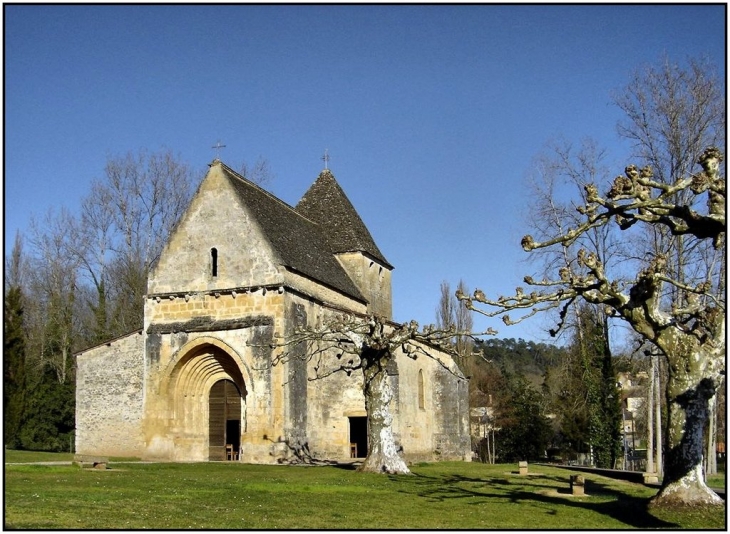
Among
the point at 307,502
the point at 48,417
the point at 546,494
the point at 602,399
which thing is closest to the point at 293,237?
the point at 602,399

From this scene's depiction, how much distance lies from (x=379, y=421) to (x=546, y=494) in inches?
235

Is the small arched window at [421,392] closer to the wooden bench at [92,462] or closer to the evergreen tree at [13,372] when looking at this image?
the wooden bench at [92,462]

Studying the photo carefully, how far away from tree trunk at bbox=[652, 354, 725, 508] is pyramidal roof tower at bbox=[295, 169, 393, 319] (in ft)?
73.4

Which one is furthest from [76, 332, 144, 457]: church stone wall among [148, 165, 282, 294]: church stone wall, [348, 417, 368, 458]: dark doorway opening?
[348, 417, 368, 458]: dark doorway opening

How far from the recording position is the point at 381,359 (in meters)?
23.1

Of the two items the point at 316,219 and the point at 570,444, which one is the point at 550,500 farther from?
the point at 570,444

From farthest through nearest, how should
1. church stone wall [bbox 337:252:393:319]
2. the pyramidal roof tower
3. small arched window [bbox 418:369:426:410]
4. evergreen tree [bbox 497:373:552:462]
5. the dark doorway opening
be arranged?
1. evergreen tree [bbox 497:373:552:462]
2. the pyramidal roof tower
3. church stone wall [bbox 337:252:393:319]
4. small arched window [bbox 418:369:426:410]
5. the dark doorway opening

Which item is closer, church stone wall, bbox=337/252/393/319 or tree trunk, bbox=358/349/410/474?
tree trunk, bbox=358/349/410/474

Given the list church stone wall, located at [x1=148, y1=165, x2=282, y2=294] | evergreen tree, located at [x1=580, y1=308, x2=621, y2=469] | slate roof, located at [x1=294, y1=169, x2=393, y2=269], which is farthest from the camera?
slate roof, located at [x1=294, y1=169, x2=393, y2=269]

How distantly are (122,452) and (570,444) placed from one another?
3132 cm

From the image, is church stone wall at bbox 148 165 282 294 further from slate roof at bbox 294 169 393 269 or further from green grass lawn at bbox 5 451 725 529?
green grass lawn at bbox 5 451 725 529

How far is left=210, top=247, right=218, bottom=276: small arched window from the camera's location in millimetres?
30255

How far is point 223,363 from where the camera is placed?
99.0ft

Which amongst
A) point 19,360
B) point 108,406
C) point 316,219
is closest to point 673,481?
point 108,406
